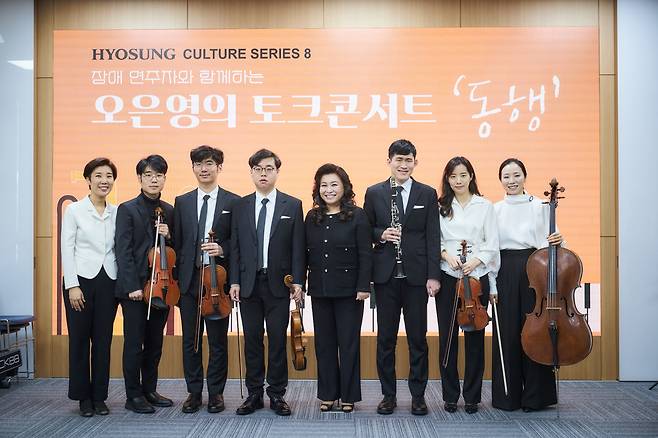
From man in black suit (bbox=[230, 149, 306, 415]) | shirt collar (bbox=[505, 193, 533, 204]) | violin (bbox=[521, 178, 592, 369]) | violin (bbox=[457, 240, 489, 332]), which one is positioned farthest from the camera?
shirt collar (bbox=[505, 193, 533, 204])

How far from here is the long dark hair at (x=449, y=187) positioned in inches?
156

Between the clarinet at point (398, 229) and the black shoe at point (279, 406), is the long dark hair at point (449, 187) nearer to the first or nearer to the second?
the clarinet at point (398, 229)

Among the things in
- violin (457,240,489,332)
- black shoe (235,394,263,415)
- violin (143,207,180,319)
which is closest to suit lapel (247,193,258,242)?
violin (143,207,180,319)

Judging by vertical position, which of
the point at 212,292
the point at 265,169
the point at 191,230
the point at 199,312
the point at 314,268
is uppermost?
the point at 265,169

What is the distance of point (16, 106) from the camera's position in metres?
5.02

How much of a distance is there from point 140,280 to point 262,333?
802 millimetres

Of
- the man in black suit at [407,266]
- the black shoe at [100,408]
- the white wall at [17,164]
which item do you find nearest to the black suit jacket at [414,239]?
the man in black suit at [407,266]

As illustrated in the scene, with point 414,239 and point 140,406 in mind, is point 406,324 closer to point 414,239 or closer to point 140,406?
point 414,239

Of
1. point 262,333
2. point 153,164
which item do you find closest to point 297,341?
point 262,333

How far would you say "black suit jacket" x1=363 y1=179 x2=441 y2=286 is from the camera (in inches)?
152

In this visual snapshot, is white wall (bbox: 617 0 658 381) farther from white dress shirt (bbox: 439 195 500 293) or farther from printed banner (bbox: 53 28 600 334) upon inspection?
white dress shirt (bbox: 439 195 500 293)

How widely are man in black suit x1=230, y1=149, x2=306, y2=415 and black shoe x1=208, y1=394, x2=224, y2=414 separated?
139mm

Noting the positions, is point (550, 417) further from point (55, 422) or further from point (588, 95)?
point (55, 422)

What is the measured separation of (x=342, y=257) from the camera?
3.80m
